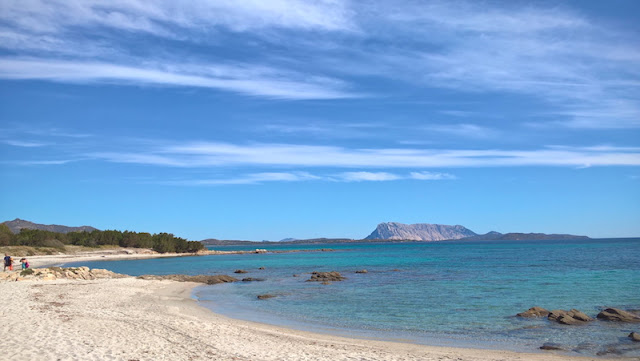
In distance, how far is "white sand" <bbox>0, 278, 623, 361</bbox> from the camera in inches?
567

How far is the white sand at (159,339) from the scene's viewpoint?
567 inches

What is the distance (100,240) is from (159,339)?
123646 millimetres

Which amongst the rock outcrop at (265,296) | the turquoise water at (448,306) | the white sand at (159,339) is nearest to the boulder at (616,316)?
the turquoise water at (448,306)

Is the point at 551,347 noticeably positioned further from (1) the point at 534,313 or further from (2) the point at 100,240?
(2) the point at 100,240

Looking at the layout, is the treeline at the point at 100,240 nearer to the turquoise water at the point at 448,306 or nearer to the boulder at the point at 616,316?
the turquoise water at the point at 448,306

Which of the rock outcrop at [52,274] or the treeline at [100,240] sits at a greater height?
the treeline at [100,240]

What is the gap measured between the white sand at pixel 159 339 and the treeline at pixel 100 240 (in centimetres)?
8020

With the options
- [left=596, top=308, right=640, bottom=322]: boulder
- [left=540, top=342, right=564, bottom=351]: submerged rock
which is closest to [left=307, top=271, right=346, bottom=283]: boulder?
[left=596, top=308, right=640, bottom=322]: boulder

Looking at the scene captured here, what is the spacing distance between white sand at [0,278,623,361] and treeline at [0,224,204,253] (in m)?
80.2

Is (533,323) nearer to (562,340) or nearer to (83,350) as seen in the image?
(562,340)

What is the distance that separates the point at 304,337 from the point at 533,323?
11.4 m

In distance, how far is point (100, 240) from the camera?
127 m

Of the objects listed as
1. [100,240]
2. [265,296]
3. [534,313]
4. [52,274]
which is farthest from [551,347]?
[100,240]

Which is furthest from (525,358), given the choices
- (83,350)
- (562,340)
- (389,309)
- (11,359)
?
(11,359)
